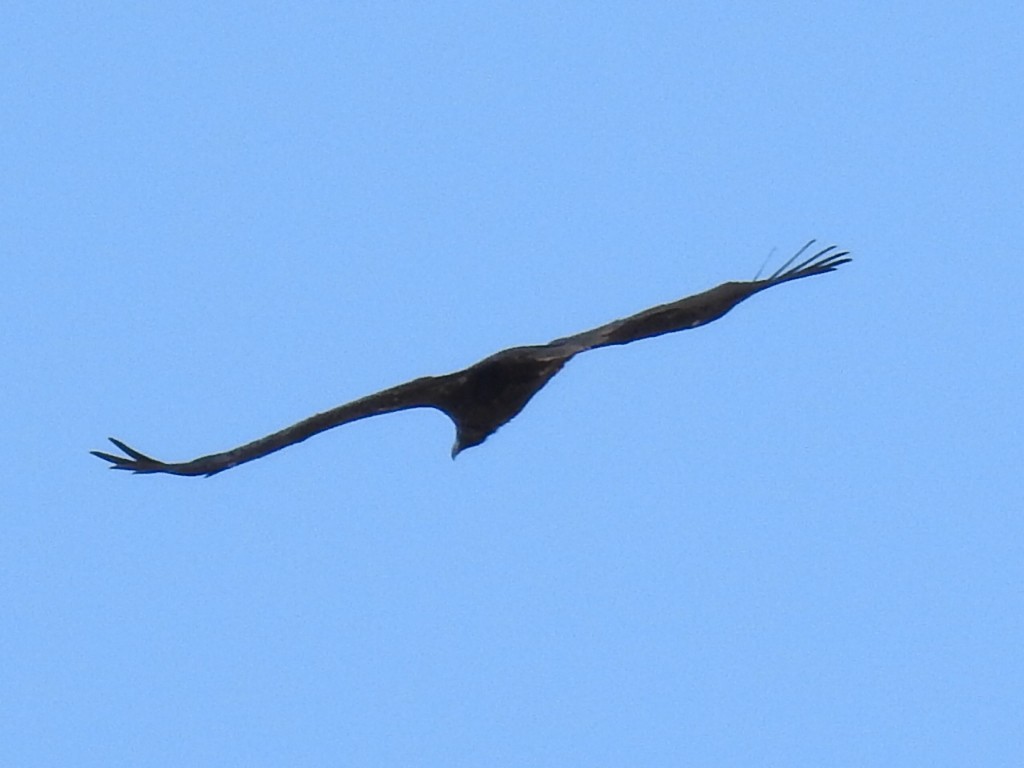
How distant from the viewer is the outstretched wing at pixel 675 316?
44.0 feet

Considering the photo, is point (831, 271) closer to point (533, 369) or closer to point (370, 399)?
point (533, 369)

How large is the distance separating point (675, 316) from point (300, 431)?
263cm

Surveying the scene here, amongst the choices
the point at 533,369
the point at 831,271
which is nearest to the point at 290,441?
the point at 533,369

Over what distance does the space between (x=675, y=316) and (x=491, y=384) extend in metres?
1.33

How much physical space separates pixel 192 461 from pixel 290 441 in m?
0.67

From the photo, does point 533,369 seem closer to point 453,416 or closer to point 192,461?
point 453,416

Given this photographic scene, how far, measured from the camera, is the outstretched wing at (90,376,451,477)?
13.4 m

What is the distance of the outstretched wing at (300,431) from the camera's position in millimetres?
13391

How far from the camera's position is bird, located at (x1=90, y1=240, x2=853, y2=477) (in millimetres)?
13406

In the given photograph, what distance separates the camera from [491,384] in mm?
13711

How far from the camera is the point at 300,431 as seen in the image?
13.4 meters

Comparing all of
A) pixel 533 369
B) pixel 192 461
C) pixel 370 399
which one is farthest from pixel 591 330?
pixel 192 461

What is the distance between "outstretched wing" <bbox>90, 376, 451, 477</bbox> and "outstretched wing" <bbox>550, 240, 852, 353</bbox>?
943 mm

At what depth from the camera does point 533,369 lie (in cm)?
1356
